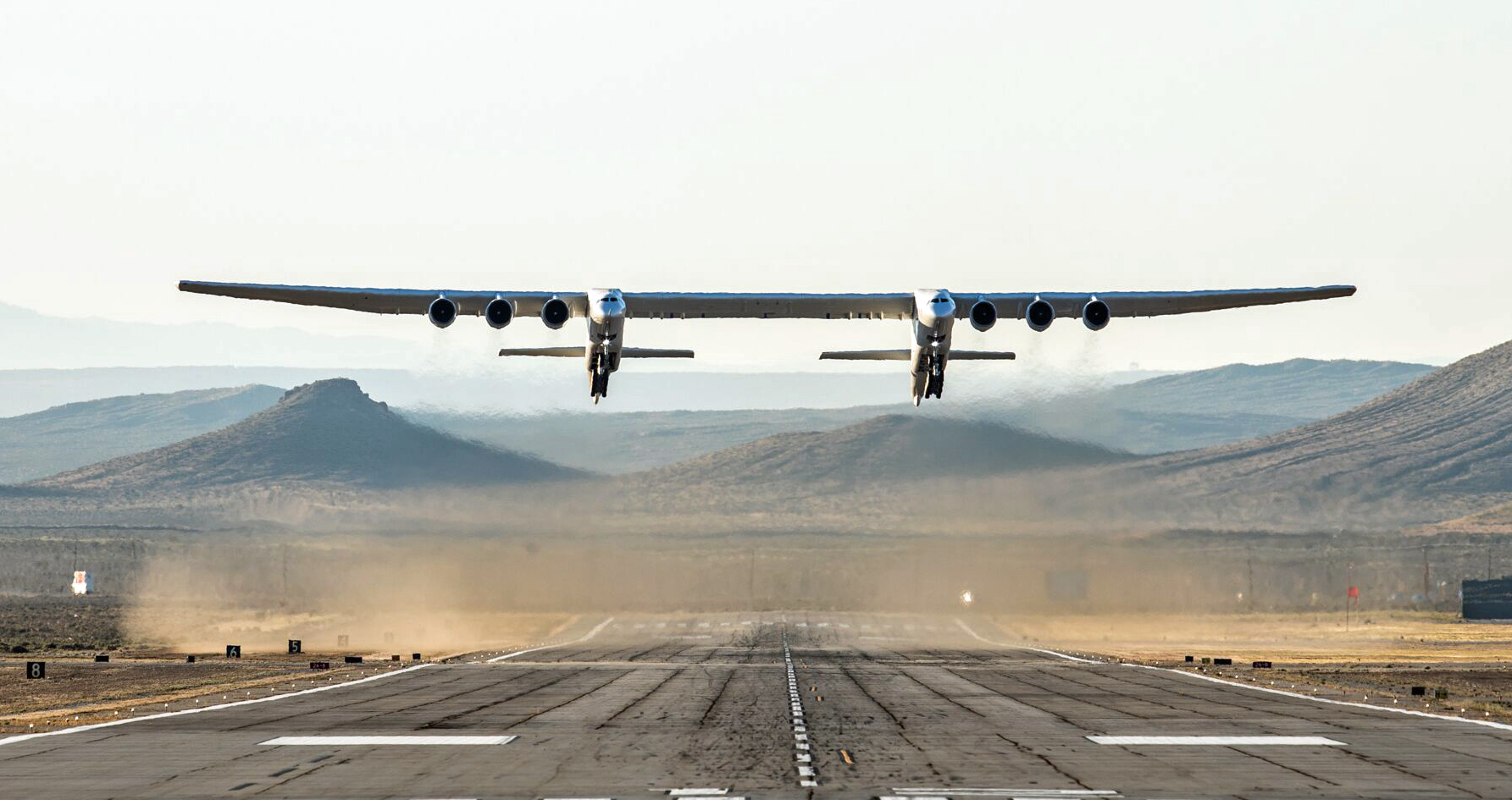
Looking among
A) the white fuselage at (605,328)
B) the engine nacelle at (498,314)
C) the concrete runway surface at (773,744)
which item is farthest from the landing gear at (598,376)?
the concrete runway surface at (773,744)

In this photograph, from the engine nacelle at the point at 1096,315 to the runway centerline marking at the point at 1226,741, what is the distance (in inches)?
642

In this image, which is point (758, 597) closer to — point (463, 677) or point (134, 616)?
point (134, 616)

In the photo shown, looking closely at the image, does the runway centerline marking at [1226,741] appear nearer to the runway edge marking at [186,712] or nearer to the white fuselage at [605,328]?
the white fuselage at [605,328]

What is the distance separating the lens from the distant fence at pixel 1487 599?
423 ft

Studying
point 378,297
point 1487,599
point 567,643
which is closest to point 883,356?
point 378,297

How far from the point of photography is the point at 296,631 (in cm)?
10906

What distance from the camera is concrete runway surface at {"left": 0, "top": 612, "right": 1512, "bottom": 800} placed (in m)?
27.7

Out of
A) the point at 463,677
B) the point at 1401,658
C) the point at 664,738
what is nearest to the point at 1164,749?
the point at 664,738

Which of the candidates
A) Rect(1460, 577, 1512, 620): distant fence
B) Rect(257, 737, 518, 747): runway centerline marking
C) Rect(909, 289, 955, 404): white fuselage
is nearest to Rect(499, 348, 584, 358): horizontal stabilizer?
Rect(909, 289, 955, 404): white fuselage

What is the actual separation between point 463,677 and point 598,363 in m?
17.1

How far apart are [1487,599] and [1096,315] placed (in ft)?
329

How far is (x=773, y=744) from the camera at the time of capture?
34.8 metres

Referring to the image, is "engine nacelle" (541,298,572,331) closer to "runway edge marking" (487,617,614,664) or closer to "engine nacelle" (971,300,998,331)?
"engine nacelle" (971,300,998,331)

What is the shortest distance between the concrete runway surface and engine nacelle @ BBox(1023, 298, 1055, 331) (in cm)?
1134
